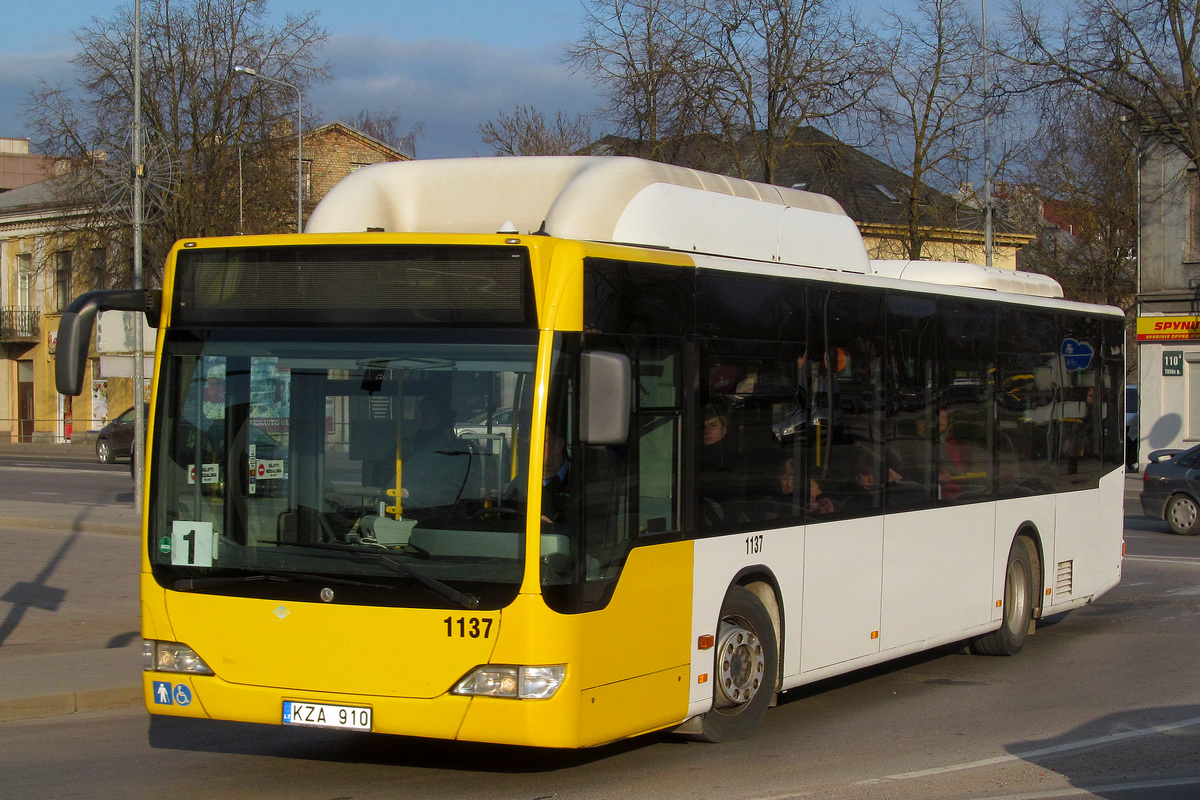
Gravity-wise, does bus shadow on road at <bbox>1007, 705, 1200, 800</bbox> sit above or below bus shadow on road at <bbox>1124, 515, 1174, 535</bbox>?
above

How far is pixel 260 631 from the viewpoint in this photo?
6.64 metres

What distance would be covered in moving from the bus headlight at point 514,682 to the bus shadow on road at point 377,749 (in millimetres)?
1113

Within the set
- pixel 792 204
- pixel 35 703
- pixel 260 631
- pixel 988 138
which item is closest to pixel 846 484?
pixel 792 204

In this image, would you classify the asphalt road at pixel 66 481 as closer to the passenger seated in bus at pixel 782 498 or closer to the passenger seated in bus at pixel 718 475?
the passenger seated in bus at pixel 782 498

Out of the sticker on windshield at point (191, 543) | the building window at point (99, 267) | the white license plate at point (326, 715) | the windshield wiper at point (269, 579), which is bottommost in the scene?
the white license plate at point (326, 715)

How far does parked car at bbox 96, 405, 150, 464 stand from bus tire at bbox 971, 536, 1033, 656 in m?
33.3

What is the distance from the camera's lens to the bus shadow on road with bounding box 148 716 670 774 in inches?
292

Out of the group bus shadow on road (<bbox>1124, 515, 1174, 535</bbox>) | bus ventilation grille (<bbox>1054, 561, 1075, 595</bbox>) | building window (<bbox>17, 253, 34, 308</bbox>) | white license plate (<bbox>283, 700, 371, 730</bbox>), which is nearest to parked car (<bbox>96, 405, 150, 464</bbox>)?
building window (<bbox>17, 253, 34, 308</bbox>)

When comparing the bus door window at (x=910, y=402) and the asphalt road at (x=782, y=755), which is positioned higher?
the bus door window at (x=910, y=402)

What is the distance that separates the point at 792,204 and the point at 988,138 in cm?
2658

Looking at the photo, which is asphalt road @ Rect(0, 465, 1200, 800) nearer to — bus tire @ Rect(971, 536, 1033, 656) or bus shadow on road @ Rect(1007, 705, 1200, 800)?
bus shadow on road @ Rect(1007, 705, 1200, 800)

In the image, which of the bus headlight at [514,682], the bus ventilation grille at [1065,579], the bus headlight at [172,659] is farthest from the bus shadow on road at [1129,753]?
the bus headlight at [172,659]

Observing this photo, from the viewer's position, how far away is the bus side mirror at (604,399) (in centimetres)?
628

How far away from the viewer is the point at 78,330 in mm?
6680
